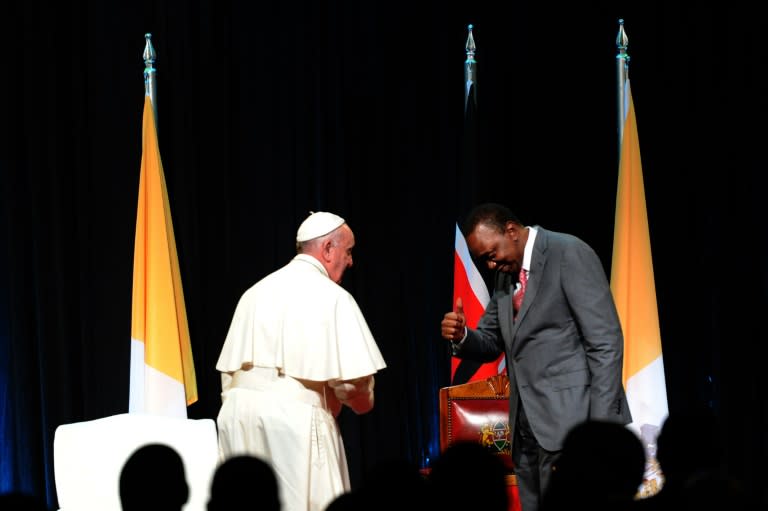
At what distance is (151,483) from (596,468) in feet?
3.59

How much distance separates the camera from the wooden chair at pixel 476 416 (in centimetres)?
556

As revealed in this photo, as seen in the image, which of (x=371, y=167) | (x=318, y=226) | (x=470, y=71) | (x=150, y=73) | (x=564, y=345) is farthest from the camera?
(x=371, y=167)

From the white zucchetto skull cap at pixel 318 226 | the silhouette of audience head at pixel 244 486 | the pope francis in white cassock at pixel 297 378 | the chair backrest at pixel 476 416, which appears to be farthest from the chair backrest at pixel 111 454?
the silhouette of audience head at pixel 244 486

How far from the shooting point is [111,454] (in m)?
4.47

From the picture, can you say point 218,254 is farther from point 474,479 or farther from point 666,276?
point 474,479

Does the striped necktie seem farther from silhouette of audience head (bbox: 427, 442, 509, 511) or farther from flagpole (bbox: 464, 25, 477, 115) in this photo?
flagpole (bbox: 464, 25, 477, 115)

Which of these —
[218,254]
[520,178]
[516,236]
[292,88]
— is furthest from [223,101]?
[516,236]

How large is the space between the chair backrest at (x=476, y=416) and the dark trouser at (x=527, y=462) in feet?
4.50

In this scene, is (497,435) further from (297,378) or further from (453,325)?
(297,378)

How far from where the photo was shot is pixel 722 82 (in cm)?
679

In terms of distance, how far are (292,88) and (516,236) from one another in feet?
9.55

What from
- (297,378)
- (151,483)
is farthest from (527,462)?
(151,483)

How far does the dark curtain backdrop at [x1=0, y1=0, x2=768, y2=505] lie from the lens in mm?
6148

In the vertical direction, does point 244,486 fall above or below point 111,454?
above
